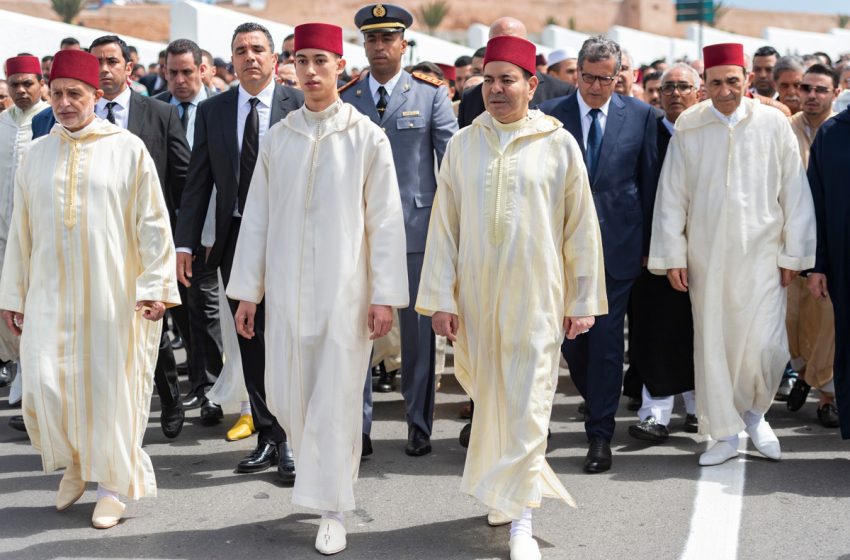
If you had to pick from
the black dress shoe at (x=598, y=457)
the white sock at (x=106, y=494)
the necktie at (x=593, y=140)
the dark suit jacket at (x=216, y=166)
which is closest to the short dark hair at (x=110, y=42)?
the dark suit jacket at (x=216, y=166)

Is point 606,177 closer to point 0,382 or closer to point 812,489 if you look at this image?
point 812,489

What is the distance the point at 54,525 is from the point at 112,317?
0.97 m

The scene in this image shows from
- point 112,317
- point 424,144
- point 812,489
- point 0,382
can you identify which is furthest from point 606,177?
point 0,382

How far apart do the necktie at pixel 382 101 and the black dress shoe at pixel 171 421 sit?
6.90 feet

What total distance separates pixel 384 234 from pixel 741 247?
2.13 meters

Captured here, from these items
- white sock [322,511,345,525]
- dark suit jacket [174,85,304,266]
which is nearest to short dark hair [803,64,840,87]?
dark suit jacket [174,85,304,266]

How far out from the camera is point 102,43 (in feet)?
24.0

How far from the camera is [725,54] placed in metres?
6.25

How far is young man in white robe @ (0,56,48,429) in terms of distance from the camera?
780cm

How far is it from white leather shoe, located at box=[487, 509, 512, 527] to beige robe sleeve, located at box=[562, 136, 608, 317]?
0.94 m

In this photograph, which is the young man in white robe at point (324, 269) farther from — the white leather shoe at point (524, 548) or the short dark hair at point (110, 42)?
the short dark hair at point (110, 42)

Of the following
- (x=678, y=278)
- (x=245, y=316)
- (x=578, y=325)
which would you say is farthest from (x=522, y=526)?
(x=678, y=278)

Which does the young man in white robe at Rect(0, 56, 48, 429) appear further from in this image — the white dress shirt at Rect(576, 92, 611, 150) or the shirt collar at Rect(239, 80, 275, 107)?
the white dress shirt at Rect(576, 92, 611, 150)

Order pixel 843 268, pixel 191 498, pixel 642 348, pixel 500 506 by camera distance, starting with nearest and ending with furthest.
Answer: pixel 500 506 → pixel 191 498 → pixel 843 268 → pixel 642 348
